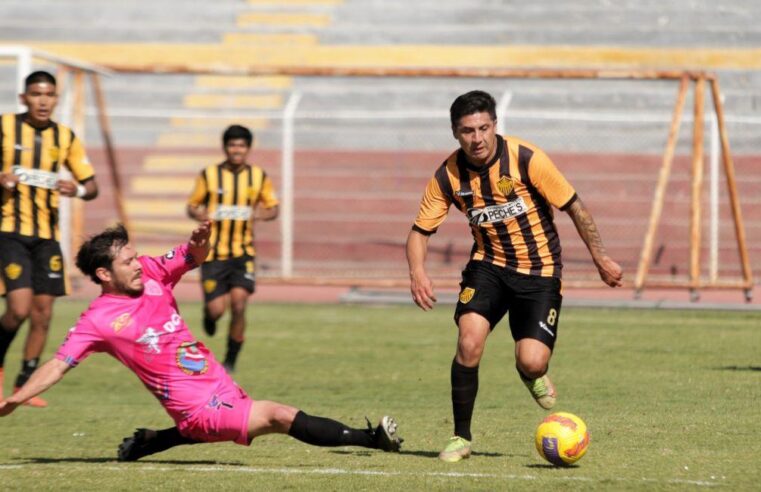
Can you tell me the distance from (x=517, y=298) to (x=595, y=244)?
55cm

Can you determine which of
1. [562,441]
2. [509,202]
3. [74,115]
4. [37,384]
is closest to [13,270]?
[37,384]

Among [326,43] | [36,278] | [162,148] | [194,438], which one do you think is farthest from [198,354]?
[326,43]

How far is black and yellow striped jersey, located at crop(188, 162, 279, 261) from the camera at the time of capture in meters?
11.5

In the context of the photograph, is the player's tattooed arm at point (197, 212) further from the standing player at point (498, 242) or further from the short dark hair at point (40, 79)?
the standing player at point (498, 242)

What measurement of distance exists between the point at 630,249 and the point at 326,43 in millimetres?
7900

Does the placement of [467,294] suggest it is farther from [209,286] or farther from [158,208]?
[158,208]

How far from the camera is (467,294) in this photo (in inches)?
283

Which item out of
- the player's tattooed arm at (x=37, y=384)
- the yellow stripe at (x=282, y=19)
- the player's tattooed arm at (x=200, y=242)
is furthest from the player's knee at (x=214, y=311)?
the yellow stripe at (x=282, y=19)

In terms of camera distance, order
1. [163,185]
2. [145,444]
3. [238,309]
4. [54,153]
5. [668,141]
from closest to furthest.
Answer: [145,444] → [54,153] → [238,309] → [668,141] → [163,185]

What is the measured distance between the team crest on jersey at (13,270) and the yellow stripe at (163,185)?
12.8 m

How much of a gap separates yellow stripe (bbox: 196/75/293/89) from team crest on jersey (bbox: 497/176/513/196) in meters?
17.1

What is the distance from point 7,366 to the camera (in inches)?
449

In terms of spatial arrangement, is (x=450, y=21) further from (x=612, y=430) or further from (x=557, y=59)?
(x=612, y=430)

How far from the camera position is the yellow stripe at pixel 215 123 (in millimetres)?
22547
